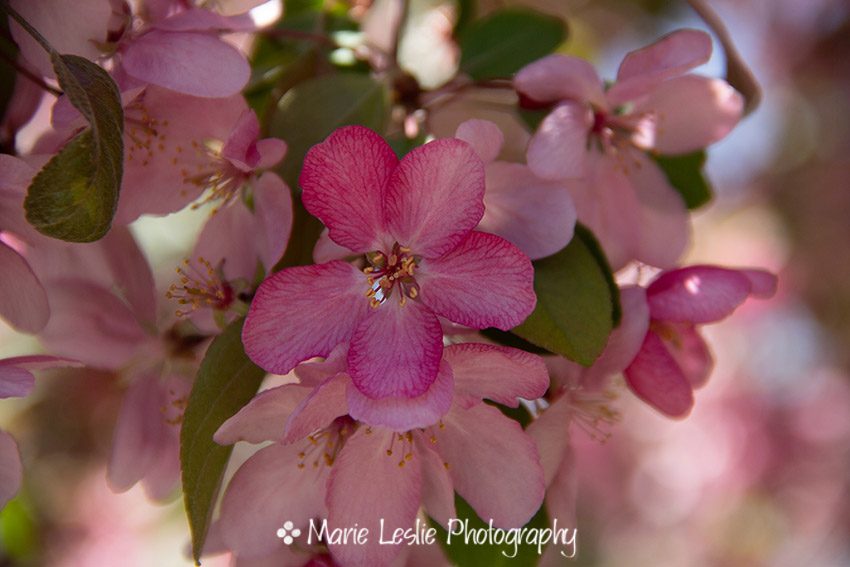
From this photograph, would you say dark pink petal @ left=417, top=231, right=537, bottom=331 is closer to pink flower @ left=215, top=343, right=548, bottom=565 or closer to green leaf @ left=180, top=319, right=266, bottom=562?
pink flower @ left=215, top=343, right=548, bottom=565

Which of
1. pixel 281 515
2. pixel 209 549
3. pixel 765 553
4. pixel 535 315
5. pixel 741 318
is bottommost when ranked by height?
pixel 765 553

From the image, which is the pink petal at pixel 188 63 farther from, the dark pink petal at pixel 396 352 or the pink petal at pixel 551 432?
the pink petal at pixel 551 432

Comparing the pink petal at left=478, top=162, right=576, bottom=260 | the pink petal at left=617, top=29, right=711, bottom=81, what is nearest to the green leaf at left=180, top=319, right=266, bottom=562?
the pink petal at left=478, top=162, right=576, bottom=260

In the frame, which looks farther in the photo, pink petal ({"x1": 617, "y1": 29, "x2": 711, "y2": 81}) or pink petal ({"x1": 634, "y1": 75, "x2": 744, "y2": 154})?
pink petal ({"x1": 634, "y1": 75, "x2": 744, "y2": 154})

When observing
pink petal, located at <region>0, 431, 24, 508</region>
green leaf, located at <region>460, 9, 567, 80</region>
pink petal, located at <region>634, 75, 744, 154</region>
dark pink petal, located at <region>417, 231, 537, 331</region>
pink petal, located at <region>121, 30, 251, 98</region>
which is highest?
pink petal, located at <region>121, 30, 251, 98</region>

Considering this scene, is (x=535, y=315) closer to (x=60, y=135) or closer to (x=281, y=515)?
(x=281, y=515)

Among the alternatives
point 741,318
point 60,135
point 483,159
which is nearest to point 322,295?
point 483,159
